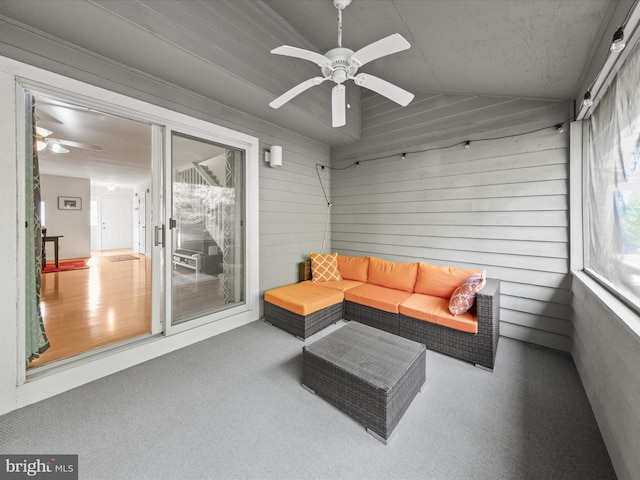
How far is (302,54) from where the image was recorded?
171 centimetres

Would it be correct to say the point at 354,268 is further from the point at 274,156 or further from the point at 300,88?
the point at 300,88

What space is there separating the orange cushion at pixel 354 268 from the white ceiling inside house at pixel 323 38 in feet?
7.16

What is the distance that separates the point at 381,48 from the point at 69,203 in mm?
10434

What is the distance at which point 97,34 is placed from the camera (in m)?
1.90

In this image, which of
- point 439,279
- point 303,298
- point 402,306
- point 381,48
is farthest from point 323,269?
point 381,48

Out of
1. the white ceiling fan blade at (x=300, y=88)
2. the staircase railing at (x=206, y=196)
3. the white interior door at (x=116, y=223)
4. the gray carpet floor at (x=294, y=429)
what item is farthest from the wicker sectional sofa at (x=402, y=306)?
the white interior door at (x=116, y=223)

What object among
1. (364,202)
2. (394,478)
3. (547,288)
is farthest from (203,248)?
(547,288)

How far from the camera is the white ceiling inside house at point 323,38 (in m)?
1.73

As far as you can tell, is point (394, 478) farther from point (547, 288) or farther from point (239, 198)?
point (239, 198)

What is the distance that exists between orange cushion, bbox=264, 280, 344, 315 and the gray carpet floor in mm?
731

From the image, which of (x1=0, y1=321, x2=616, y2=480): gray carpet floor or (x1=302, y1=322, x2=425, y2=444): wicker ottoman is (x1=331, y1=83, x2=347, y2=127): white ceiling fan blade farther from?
(x1=0, y1=321, x2=616, y2=480): gray carpet floor

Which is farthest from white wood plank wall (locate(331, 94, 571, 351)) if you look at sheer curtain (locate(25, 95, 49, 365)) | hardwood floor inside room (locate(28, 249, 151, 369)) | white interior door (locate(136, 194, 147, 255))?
white interior door (locate(136, 194, 147, 255))

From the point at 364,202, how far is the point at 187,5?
10.2 ft

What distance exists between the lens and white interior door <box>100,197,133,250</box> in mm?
9969
